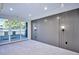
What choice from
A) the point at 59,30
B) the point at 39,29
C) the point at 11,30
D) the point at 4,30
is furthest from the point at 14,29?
the point at 59,30

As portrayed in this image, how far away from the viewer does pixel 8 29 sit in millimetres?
3590

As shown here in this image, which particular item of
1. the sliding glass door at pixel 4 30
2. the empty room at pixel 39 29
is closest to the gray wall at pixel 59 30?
the empty room at pixel 39 29

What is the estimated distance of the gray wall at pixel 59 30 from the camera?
4.79m

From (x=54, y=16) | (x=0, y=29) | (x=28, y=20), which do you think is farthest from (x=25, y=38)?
(x=54, y=16)

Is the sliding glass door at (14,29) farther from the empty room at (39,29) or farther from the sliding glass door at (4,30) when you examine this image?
the sliding glass door at (4,30)

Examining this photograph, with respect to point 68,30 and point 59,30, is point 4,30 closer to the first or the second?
point 59,30

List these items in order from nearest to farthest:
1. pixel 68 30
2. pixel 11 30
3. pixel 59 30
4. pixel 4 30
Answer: pixel 4 30 → pixel 11 30 → pixel 68 30 → pixel 59 30

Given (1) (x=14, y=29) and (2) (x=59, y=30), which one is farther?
(2) (x=59, y=30)

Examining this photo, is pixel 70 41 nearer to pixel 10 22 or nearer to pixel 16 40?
pixel 16 40

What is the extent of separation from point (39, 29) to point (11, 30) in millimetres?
2117

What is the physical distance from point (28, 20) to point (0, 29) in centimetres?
129

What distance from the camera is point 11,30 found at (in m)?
3.62

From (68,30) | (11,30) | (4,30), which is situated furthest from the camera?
(68,30)

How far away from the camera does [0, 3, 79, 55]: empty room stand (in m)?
3.50
